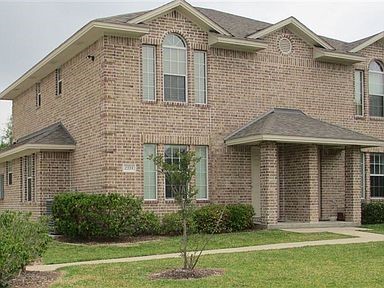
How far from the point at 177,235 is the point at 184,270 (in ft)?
25.7

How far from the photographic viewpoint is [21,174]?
25438 mm

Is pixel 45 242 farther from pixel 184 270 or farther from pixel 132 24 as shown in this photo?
pixel 132 24

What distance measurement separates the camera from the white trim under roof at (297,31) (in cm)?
2335

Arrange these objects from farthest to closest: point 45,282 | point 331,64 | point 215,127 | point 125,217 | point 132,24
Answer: point 331,64 < point 215,127 < point 132,24 < point 125,217 < point 45,282

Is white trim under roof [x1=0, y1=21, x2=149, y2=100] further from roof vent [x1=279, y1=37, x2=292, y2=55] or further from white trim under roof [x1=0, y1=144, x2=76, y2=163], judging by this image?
roof vent [x1=279, y1=37, x2=292, y2=55]

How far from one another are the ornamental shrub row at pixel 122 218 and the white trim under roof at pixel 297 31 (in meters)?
6.17

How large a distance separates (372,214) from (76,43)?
40.6 feet

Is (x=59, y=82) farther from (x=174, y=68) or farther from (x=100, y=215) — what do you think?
(x=100, y=215)

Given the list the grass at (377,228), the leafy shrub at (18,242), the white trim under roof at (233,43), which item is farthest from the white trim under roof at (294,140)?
the leafy shrub at (18,242)

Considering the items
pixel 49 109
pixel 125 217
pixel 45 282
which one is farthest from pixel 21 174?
pixel 45 282

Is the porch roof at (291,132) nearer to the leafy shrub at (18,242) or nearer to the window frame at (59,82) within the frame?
the window frame at (59,82)

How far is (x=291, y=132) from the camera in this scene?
21.4m

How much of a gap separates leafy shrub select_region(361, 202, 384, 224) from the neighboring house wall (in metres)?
10.2

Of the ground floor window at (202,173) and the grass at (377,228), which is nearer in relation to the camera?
the grass at (377,228)
